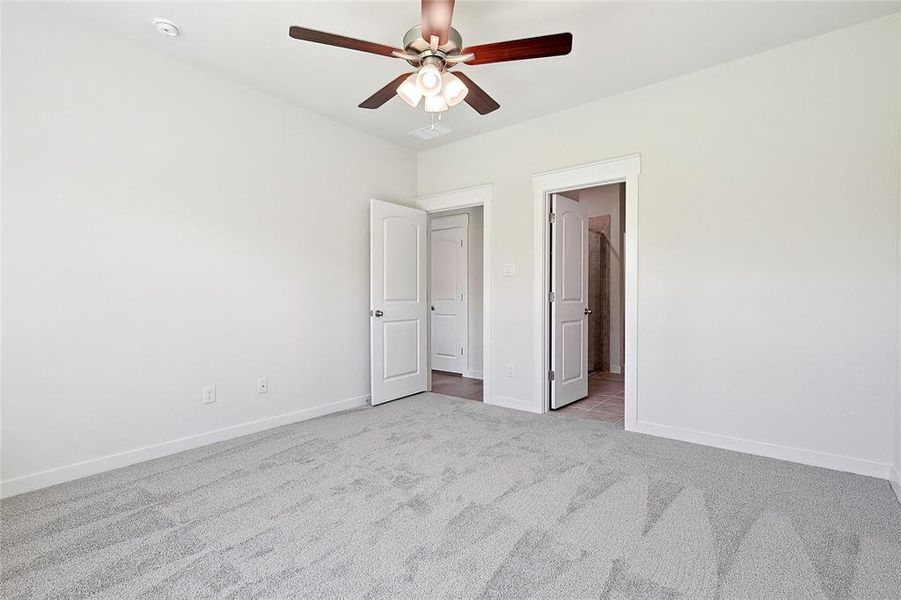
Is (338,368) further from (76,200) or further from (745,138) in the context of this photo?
(745,138)

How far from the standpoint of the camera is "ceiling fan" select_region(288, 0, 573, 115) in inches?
78.7

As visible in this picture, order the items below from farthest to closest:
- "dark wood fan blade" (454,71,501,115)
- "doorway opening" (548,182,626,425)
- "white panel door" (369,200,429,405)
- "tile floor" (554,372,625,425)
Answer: "white panel door" (369,200,429,405)
"doorway opening" (548,182,626,425)
"tile floor" (554,372,625,425)
"dark wood fan blade" (454,71,501,115)

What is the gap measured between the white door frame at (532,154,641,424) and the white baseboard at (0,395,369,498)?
79.9 inches

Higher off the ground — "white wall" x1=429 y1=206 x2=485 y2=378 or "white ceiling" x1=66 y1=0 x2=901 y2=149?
"white ceiling" x1=66 y1=0 x2=901 y2=149

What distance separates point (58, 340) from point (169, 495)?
112 centimetres

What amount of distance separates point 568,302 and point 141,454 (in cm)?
364

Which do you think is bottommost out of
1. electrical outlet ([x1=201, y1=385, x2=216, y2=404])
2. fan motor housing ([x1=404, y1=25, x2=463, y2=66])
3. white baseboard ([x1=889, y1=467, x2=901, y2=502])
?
white baseboard ([x1=889, y1=467, x2=901, y2=502])

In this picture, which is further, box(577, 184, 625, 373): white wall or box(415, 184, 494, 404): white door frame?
box(577, 184, 625, 373): white wall

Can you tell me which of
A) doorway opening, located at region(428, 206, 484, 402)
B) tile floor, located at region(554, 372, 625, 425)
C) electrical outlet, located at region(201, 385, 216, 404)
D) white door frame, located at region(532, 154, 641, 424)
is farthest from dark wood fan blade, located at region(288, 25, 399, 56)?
doorway opening, located at region(428, 206, 484, 402)

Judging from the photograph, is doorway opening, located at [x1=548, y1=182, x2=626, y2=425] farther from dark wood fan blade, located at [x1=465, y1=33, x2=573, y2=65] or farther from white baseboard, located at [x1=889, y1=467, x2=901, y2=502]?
dark wood fan blade, located at [x1=465, y1=33, x2=573, y2=65]

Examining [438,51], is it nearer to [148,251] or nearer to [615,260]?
[148,251]

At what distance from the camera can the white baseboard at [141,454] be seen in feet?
7.79

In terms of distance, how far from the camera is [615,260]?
6.50 metres

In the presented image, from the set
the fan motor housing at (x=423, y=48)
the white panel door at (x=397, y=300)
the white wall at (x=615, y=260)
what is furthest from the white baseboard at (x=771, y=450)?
the white wall at (x=615, y=260)
